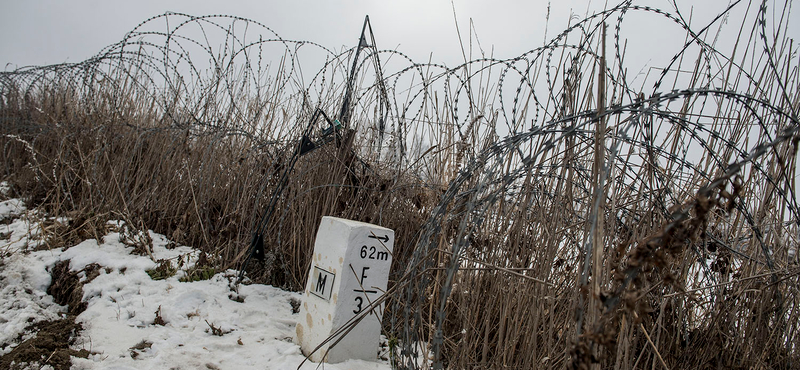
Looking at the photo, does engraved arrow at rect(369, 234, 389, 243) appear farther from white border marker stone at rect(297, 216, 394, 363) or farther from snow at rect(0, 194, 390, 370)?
snow at rect(0, 194, 390, 370)

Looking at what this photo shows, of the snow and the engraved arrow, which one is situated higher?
the engraved arrow

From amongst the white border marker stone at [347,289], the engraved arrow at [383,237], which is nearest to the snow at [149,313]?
the white border marker stone at [347,289]

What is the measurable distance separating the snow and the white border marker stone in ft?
0.22

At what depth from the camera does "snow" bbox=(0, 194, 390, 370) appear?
6.76 ft

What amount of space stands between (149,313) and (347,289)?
1040 millimetres

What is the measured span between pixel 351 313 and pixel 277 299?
2.62 feet

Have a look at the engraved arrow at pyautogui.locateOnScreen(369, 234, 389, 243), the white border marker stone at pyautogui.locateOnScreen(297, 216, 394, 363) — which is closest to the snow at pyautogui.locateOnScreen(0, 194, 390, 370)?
the white border marker stone at pyautogui.locateOnScreen(297, 216, 394, 363)

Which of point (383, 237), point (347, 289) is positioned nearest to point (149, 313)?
point (347, 289)

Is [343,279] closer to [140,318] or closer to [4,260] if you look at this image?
[140,318]

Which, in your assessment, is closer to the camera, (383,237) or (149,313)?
(383,237)

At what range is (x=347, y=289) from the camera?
2125 millimetres

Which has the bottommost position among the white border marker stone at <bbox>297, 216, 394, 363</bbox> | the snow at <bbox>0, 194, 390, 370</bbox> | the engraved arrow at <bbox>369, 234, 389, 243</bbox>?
the snow at <bbox>0, 194, 390, 370</bbox>

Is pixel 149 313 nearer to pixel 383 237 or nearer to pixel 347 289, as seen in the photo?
pixel 347 289

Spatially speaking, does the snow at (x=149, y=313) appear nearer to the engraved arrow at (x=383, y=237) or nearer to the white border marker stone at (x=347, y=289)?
the white border marker stone at (x=347, y=289)
